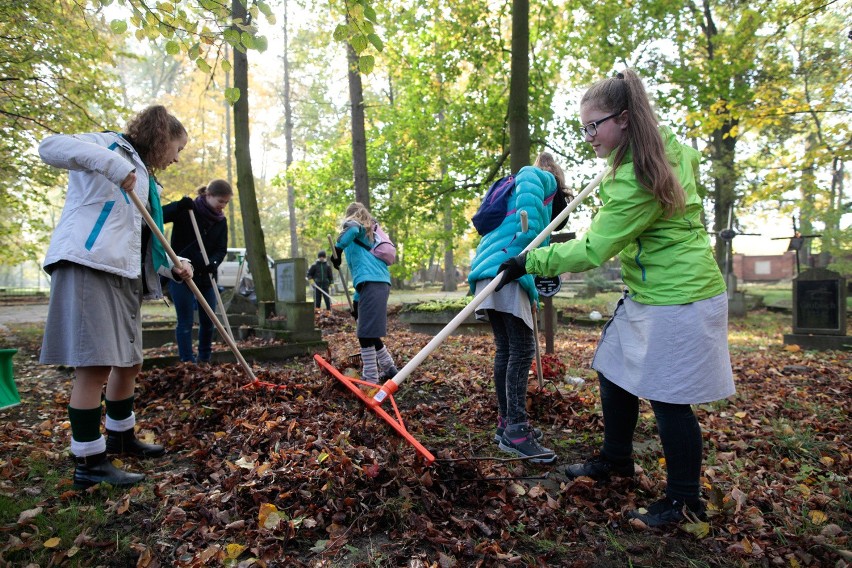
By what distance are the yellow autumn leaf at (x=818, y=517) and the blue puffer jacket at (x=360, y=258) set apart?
3.30 m

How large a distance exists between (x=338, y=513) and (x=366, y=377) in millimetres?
2198

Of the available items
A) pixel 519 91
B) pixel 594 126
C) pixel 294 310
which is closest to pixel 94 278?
pixel 594 126

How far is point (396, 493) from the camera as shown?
8.12 ft

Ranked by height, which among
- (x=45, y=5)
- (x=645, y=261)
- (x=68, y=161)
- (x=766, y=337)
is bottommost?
(x=766, y=337)

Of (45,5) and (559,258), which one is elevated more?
(45,5)

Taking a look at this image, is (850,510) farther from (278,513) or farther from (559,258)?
(278,513)

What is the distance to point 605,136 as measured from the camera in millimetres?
2418

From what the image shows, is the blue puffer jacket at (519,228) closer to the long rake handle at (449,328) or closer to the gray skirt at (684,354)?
the long rake handle at (449,328)

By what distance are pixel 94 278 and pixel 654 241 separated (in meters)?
2.78

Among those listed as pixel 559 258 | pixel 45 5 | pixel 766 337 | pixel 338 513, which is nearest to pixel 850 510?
pixel 559 258

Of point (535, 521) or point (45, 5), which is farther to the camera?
point (45, 5)

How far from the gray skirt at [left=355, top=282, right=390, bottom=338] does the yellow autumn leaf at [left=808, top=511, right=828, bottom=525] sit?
3.12 m

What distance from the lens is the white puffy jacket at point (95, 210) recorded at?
2508 mm

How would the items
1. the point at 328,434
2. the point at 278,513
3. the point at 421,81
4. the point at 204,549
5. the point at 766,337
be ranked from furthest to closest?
1. the point at 421,81
2. the point at 766,337
3. the point at 328,434
4. the point at 278,513
5. the point at 204,549
